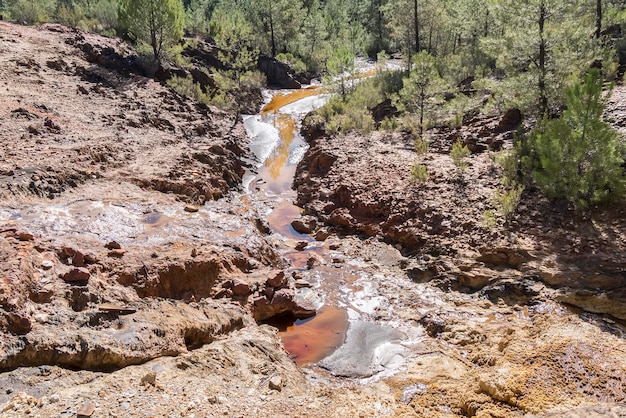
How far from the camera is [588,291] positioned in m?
7.64

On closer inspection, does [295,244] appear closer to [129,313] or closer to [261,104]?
[129,313]

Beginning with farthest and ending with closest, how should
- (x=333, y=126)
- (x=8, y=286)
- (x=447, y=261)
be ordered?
(x=333, y=126), (x=447, y=261), (x=8, y=286)

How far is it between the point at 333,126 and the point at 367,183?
260 inches

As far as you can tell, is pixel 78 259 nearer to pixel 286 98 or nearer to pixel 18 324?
pixel 18 324

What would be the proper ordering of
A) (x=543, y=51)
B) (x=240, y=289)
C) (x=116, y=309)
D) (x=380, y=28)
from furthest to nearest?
(x=380, y=28)
(x=543, y=51)
(x=240, y=289)
(x=116, y=309)

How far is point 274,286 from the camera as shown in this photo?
8.63m

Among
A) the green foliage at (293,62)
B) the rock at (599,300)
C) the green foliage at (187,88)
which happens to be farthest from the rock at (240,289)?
the green foliage at (293,62)

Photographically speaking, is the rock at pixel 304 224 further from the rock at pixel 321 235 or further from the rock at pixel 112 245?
the rock at pixel 112 245

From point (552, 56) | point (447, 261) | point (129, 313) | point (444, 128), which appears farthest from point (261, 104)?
point (129, 313)

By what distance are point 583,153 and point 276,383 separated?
786 cm

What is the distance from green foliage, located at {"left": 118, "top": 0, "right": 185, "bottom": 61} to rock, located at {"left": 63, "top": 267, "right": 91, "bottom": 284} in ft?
71.3

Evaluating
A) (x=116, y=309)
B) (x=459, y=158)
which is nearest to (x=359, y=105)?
(x=459, y=158)

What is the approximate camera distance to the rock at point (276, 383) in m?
5.49

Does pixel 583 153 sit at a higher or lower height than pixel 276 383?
higher
